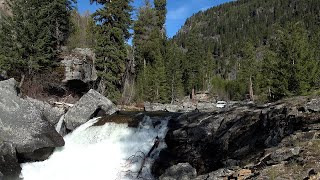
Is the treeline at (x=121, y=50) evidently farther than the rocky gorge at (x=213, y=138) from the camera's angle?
Yes

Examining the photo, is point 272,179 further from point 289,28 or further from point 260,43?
point 260,43

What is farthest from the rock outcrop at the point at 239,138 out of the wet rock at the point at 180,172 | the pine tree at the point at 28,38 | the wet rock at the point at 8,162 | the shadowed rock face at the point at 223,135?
the pine tree at the point at 28,38

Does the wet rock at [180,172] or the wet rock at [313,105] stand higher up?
the wet rock at [313,105]

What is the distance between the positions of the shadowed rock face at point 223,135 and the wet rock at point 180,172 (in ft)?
2.14

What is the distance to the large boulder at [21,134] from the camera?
733 inches


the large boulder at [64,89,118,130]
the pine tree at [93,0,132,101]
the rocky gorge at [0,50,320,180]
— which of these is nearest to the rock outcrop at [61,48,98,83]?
the pine tree at [93,0,132,101]

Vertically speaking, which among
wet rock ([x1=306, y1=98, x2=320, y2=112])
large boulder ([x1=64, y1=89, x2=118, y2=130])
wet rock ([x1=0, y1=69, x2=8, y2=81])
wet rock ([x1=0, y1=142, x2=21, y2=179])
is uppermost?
wet rock ([x1=0, y1=69, x2=8, y2=81])

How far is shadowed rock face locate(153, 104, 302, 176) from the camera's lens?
46.5 feet

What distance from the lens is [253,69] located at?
248ft

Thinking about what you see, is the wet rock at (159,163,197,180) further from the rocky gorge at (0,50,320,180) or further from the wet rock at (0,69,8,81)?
the wet rock at (0,69,8,81)

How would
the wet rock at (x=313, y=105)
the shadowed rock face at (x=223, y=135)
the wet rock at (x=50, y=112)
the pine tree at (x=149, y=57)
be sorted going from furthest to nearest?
1. the pine tree at (x=149, y=57)
2. the wet rock at (x=50, y=112)
3. the shadowed rock face at (x=223, y=135)
4. the wet rock at (x=313, y=105)

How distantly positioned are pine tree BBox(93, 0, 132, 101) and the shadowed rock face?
2126 centimetres

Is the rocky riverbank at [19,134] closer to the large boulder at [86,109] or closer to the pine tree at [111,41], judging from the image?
the large boulder at [86,109]

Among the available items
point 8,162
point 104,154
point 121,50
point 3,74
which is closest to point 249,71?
point 121,50
